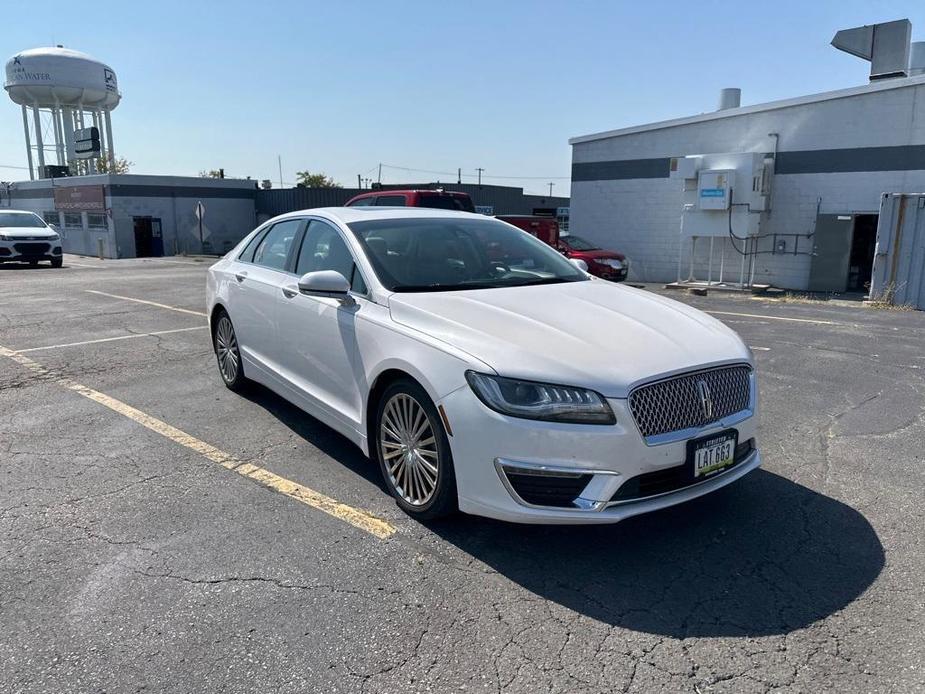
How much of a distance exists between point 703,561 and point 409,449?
154 centimetres

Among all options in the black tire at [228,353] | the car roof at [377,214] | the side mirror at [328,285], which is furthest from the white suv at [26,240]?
the side mirror at [328,285]

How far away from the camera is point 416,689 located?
2.36m

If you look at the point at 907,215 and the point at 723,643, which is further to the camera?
the point at 907,215

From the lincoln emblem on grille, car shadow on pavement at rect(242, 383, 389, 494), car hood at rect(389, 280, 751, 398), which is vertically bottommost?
car shadow on pavement at rect(242, 383, 389, 494)

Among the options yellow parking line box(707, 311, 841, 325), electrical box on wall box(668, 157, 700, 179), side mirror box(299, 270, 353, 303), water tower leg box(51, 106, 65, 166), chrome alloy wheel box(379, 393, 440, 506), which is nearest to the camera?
chrome alloy wheel box(379, 393, 440, 506)

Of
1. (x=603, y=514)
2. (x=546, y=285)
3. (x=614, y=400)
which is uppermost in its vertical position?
(x=546, y=285)

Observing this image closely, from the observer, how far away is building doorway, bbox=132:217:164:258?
3609 cm

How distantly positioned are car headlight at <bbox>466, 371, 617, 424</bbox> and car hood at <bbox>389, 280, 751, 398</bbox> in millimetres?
41

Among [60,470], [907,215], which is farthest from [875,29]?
[60,470]

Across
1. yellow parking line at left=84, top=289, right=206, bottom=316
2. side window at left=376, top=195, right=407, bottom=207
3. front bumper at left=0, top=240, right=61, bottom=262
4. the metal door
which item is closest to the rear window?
side window at left=376, top=195, right=407, bottom=207

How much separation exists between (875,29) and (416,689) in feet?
68.4

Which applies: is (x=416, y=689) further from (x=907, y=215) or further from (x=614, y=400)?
(x=907, y=215)

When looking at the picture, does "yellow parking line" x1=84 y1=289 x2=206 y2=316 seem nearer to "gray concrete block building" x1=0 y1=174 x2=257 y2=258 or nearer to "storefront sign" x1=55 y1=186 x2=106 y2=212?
"gray concrete block building" x1=0 y1=174 x2=257 y2=258

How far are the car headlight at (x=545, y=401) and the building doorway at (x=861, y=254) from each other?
1617cm
